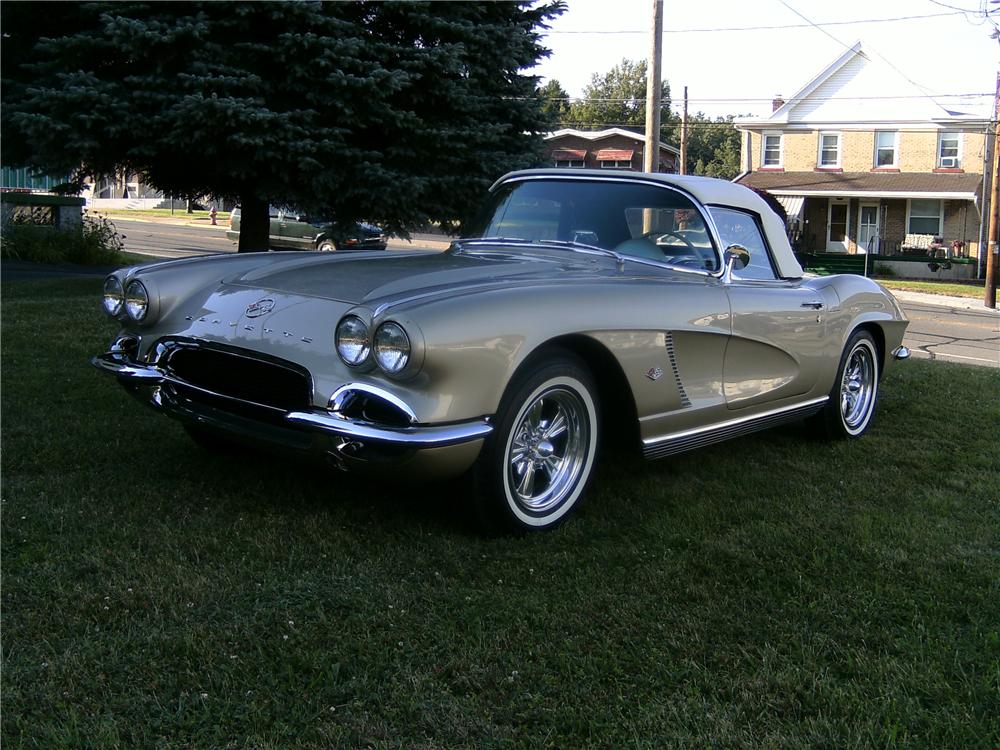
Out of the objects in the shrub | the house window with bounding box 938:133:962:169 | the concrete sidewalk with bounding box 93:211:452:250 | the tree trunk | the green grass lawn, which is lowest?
the green grass lawn

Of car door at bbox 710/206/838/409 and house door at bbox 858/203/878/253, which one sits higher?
house door at bbox 858/203/878/253

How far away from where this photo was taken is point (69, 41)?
376 inches

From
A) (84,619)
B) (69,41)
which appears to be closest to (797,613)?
→ (84,619)

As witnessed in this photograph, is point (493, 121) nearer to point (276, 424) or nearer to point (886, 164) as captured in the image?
point (276, 424)

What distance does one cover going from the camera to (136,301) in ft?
13.5

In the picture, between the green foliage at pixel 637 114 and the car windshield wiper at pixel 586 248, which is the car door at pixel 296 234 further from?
the green foliage at pixel 637 114

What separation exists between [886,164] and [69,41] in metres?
30.2

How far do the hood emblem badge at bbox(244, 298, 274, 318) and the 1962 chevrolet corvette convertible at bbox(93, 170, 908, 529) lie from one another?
0.01 m

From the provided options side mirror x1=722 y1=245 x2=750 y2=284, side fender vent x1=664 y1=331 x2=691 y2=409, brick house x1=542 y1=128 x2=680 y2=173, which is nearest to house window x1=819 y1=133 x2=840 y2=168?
brick house x1=542 y1=128 x2=680 y2=173

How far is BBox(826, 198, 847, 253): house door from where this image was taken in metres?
34.2

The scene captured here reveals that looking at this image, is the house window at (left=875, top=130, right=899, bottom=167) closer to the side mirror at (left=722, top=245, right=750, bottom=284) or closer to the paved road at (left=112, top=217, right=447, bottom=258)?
the paved road at (left=112, top=217, right=447, bottom=258)

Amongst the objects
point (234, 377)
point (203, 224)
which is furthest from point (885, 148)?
point (234, 377)

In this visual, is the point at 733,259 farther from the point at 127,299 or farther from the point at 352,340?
the point at 127,299

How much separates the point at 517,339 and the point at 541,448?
22.3 inches
